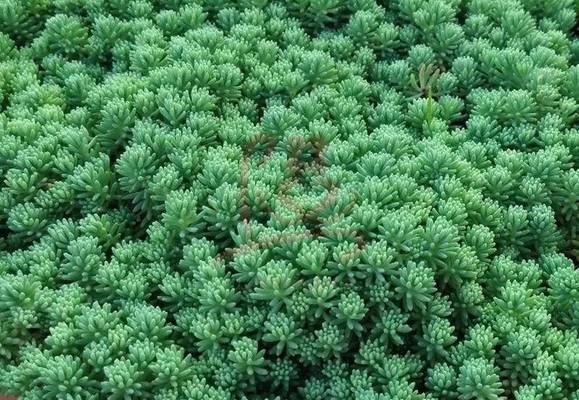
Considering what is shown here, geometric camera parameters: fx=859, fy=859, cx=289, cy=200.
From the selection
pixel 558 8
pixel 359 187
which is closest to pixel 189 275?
pixel 359 187

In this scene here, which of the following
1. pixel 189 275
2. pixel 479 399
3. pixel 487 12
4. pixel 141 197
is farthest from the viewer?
pixel 487 12

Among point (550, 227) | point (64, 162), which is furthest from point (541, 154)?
point (64, 162)

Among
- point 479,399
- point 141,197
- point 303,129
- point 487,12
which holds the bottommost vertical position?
point 479,399

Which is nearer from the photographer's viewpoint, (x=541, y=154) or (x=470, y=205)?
(x=470, y=205)

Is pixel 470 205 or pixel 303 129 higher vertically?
pixel 303 129

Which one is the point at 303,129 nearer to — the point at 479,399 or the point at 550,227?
the point at 550,227

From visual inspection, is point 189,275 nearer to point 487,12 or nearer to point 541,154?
point 541,154

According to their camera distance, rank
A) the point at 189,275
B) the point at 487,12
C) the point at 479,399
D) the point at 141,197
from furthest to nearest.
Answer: the point at 487,12
the point at 141,197
the point at 189,275
the point at 479,399
